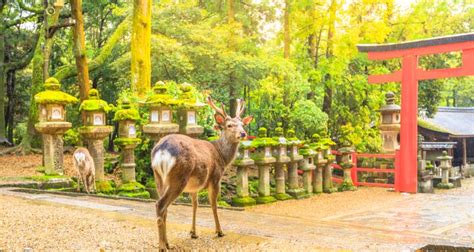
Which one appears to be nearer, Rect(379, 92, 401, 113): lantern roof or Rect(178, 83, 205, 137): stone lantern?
Rect(178, 83, 205, 137): stone lantern

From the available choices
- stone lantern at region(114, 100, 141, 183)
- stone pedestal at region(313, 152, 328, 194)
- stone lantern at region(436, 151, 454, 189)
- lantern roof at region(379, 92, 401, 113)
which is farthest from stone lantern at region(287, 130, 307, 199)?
stone lantern at region(436, 151, 454, 189)

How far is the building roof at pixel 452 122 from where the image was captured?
23.8 metres

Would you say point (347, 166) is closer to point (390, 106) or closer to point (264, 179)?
point (390, 106)

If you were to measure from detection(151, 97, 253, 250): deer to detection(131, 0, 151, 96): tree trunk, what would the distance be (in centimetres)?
846

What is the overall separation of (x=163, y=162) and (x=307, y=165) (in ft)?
28.5

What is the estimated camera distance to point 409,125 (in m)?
13.8

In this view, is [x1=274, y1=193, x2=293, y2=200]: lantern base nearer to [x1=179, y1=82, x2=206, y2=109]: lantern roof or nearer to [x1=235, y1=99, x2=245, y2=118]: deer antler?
[x1=179, y1=82, x2=206, y2=109]: lantern roof

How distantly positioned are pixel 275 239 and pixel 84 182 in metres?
5.53

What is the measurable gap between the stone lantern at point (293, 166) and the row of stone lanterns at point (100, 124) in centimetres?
327

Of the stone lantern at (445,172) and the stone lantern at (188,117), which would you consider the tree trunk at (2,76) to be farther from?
the stone lantern at (445,172)

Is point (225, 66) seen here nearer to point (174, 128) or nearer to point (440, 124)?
point (174, 128)

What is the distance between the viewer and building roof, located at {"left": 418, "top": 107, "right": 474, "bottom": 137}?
23.8 metres

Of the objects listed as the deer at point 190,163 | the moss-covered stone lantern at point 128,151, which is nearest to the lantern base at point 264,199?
the moss-covered stone lantern at point 128,151

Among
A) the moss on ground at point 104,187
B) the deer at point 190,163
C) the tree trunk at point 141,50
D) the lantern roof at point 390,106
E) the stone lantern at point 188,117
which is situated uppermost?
the tree trunk at point 141,50
